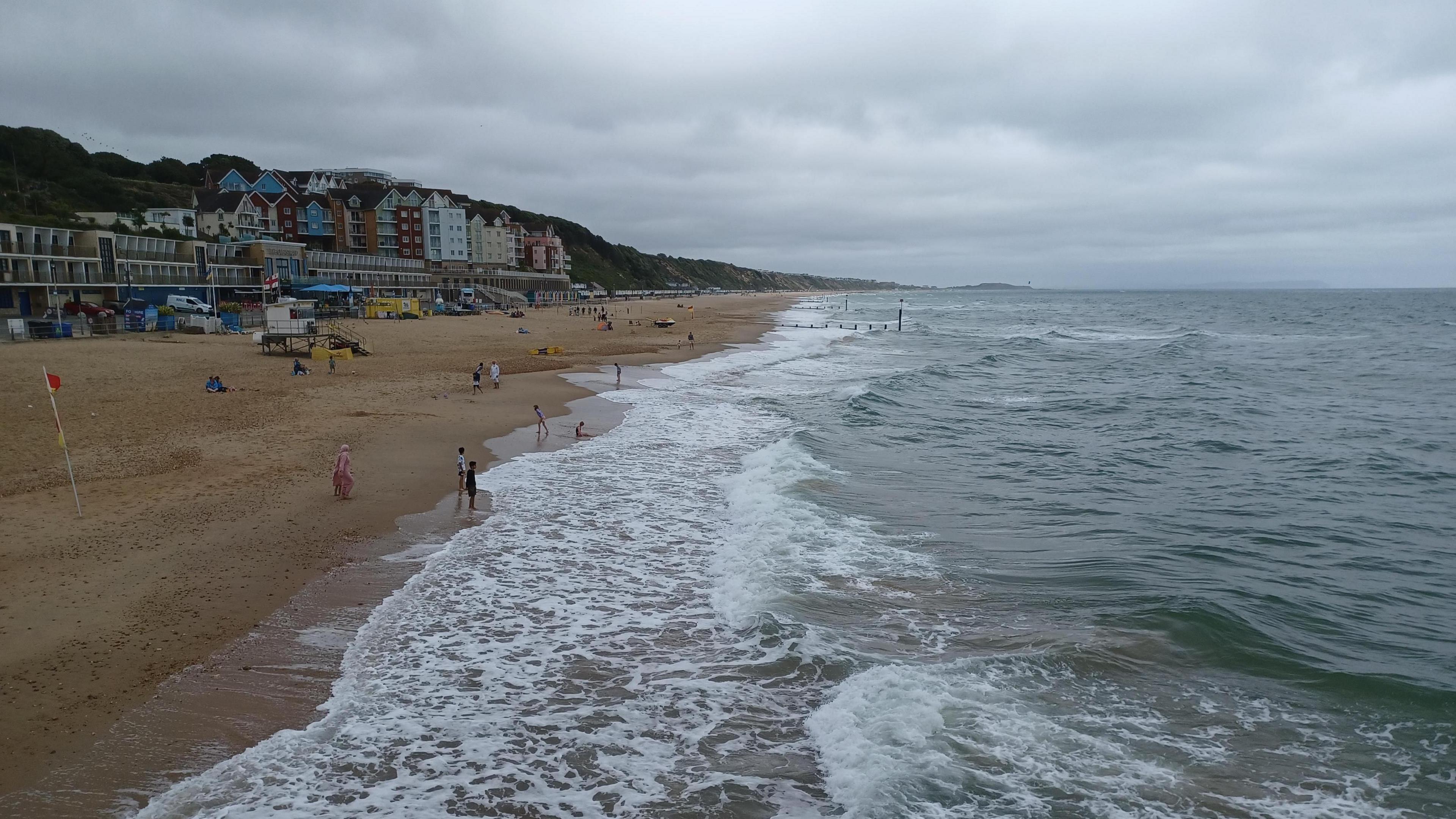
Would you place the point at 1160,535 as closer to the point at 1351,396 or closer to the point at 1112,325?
the point at 1351,396

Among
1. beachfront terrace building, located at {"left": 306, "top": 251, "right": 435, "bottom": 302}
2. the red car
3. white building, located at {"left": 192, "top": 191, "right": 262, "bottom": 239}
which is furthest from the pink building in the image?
the red car

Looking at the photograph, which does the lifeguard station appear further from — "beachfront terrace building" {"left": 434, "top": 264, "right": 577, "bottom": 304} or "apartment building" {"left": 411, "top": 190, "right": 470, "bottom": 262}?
"apartment building" {"left": 411, "top": 190, "right": 470, "bottom": 262}

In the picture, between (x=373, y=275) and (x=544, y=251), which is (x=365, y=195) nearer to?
(x=373, y=275)

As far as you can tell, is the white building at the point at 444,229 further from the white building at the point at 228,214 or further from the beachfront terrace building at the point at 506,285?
the white building at the point at 228,214

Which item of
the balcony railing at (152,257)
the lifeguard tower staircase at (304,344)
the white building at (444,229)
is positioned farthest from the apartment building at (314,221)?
the lifeguard tower staircase at (304,344)

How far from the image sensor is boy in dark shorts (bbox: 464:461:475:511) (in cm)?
1462

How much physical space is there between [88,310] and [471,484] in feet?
137

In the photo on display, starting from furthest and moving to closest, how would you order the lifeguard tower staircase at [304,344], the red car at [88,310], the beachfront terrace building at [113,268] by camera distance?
the beachfront terrace building at [113,268]
the red car at [88,310]
the lifeguard tower staircase at [304,344]

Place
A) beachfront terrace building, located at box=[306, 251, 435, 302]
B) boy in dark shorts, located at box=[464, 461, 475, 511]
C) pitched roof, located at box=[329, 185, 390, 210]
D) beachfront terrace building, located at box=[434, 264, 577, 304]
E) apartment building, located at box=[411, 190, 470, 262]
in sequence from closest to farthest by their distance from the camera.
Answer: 1. boy in dark shorts, located at box=[464, 461, 475, 511]
2. beachfront terrace building, located at box=[306, 251, 435, 302]
3. beachfront terrace building, located at box=[434, 264, 577, 304]
4. pitched roof, located at box=[329, 185, 390, 210]
5. apartment building, located at box=[411, 190, 470, 262]

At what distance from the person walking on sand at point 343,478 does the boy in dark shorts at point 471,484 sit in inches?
80.4

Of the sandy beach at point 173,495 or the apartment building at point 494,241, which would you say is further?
the apartment building at point 494,241

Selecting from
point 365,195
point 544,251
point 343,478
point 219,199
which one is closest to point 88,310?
point 343,478

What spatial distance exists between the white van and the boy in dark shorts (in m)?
43.1

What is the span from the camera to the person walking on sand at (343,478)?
14320 millimetres
